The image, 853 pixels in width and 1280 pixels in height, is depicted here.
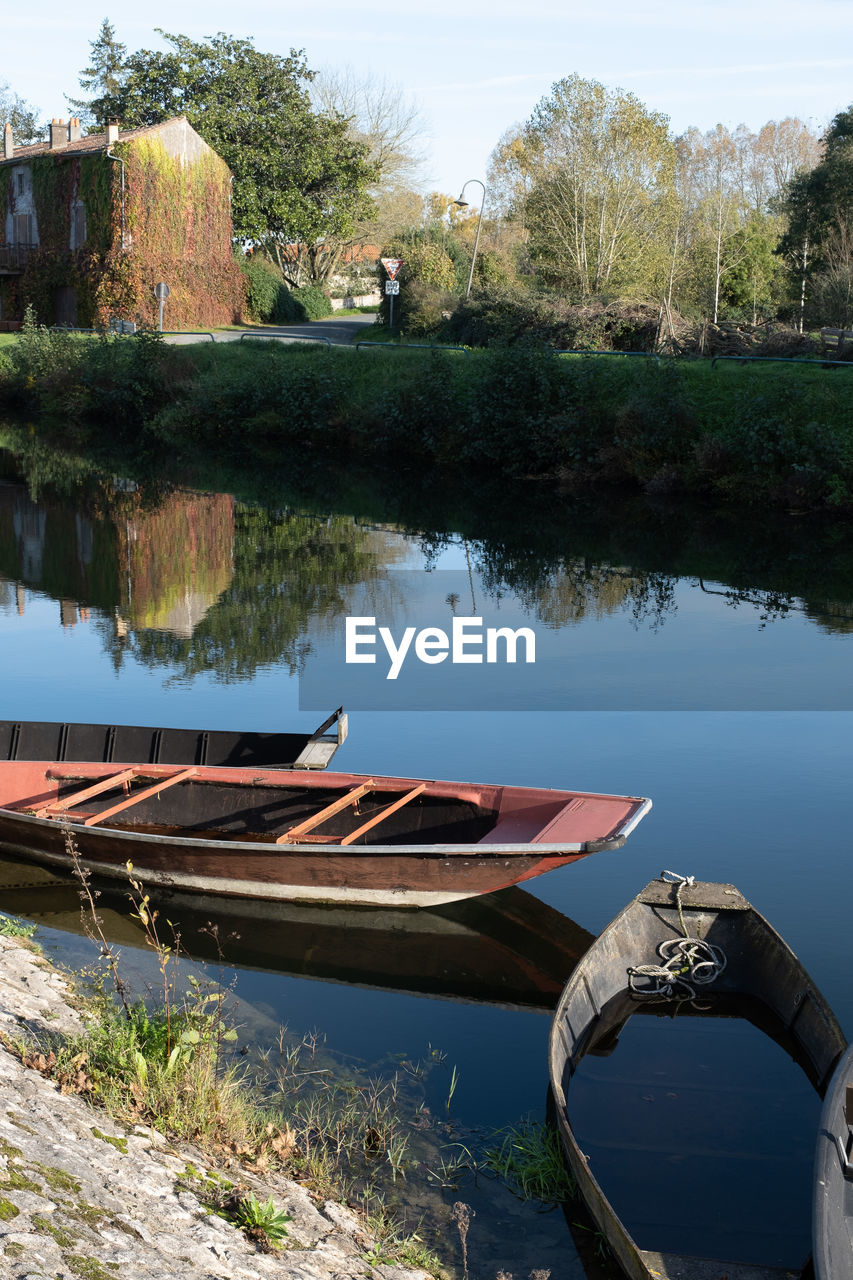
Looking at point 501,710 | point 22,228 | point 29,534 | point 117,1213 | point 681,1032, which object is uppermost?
point 22,228

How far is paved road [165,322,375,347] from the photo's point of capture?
45.2 metres

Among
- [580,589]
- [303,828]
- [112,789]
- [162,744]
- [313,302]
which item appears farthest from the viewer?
[313,302]

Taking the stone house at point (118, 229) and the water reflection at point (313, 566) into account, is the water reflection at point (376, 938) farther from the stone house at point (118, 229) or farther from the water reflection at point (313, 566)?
the stone house at point (118, 229)

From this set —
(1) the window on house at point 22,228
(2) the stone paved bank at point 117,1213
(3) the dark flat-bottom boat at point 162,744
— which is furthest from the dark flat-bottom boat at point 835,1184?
(1) the window on house at point 22,228

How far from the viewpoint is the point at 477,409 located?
109ft

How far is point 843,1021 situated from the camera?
24.5 ft

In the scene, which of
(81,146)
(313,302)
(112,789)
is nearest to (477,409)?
(112,789)

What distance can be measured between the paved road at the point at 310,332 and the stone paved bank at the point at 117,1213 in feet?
121

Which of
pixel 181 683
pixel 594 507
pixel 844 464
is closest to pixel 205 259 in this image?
pixel 594 507

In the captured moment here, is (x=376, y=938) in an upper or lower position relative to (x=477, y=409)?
lower

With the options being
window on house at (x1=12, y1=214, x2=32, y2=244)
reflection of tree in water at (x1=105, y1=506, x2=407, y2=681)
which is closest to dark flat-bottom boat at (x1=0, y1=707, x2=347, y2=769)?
reflection of tree in water at (x1=105, y1=506, x2=407, y2=681)

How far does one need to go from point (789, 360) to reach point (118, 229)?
31.5 meters

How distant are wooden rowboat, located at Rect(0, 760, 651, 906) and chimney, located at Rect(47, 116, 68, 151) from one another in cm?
A: 5078

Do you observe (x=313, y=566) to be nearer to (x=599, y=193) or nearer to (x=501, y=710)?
(x=501, y=710)
